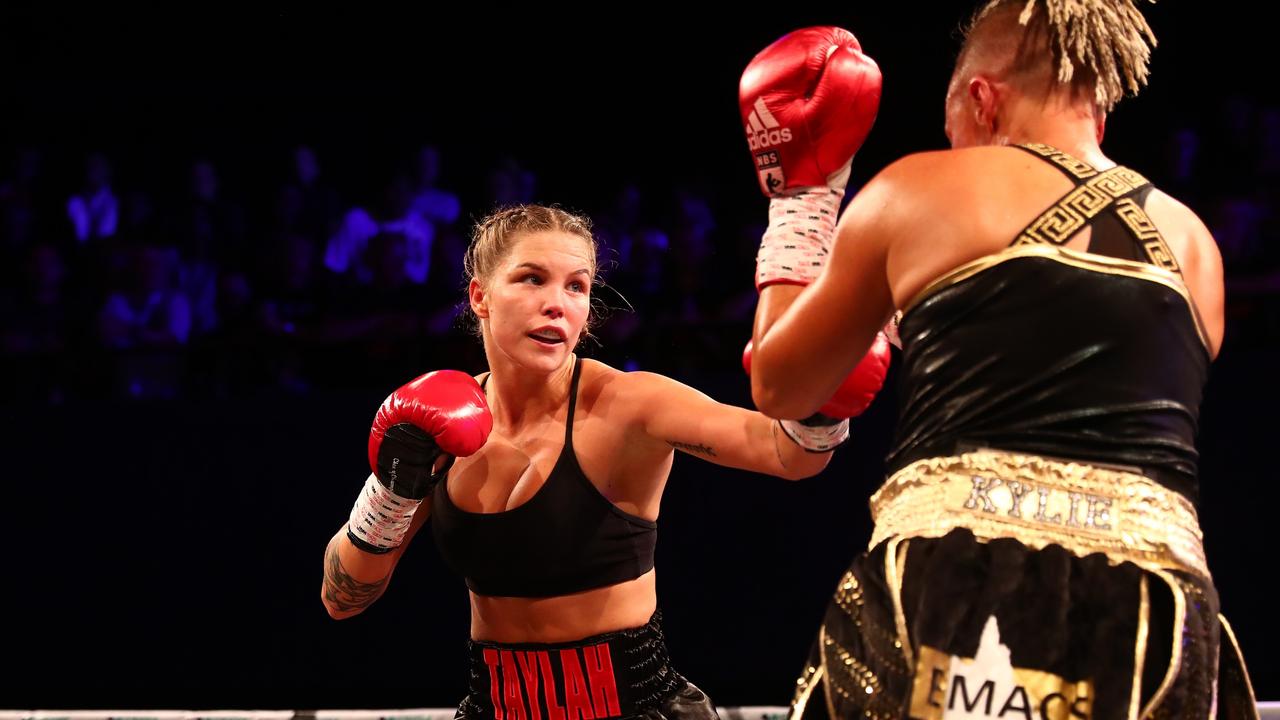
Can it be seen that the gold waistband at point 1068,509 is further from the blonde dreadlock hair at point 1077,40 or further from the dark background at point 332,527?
the dark background at point 332,527

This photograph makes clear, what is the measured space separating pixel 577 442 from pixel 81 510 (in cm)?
282

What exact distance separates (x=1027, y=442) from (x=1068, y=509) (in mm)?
88

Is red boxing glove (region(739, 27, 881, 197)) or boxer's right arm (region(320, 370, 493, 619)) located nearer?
red boxing glove (region(739, 27, 881, 197))

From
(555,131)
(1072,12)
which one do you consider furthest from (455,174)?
(1072,12)

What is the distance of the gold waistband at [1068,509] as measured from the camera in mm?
1334

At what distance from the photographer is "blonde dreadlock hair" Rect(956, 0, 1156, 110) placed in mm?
1535

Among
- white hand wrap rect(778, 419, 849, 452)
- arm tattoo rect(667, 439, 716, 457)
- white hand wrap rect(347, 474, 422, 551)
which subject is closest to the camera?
white hand wrap rect(778, 419, 849, 452)

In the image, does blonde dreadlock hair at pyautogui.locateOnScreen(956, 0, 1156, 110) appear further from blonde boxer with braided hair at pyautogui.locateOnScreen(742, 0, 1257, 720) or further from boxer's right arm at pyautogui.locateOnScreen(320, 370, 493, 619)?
boxer's right arm at pyautogui.locateOnScreen(320, 370, 493, 619)

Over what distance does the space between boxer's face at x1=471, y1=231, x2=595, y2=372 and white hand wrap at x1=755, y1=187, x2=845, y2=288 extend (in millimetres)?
769

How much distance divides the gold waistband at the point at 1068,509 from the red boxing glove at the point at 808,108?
1.91ft

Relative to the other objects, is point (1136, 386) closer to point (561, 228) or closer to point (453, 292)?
point (561, 228)

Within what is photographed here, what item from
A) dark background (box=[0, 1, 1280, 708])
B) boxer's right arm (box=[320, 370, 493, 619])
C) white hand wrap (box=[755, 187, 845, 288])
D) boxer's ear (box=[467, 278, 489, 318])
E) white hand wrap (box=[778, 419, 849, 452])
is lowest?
dark background (box=[0, 1, 1280, 708])

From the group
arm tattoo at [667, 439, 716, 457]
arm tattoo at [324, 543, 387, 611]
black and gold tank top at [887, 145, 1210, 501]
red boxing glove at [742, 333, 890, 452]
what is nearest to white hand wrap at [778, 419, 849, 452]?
red boxing glove at [742, 333, 890, 452]

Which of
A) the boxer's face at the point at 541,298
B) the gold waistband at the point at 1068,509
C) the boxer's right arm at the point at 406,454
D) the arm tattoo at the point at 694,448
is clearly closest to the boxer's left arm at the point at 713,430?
the arm tattoo at the point at 694,448
